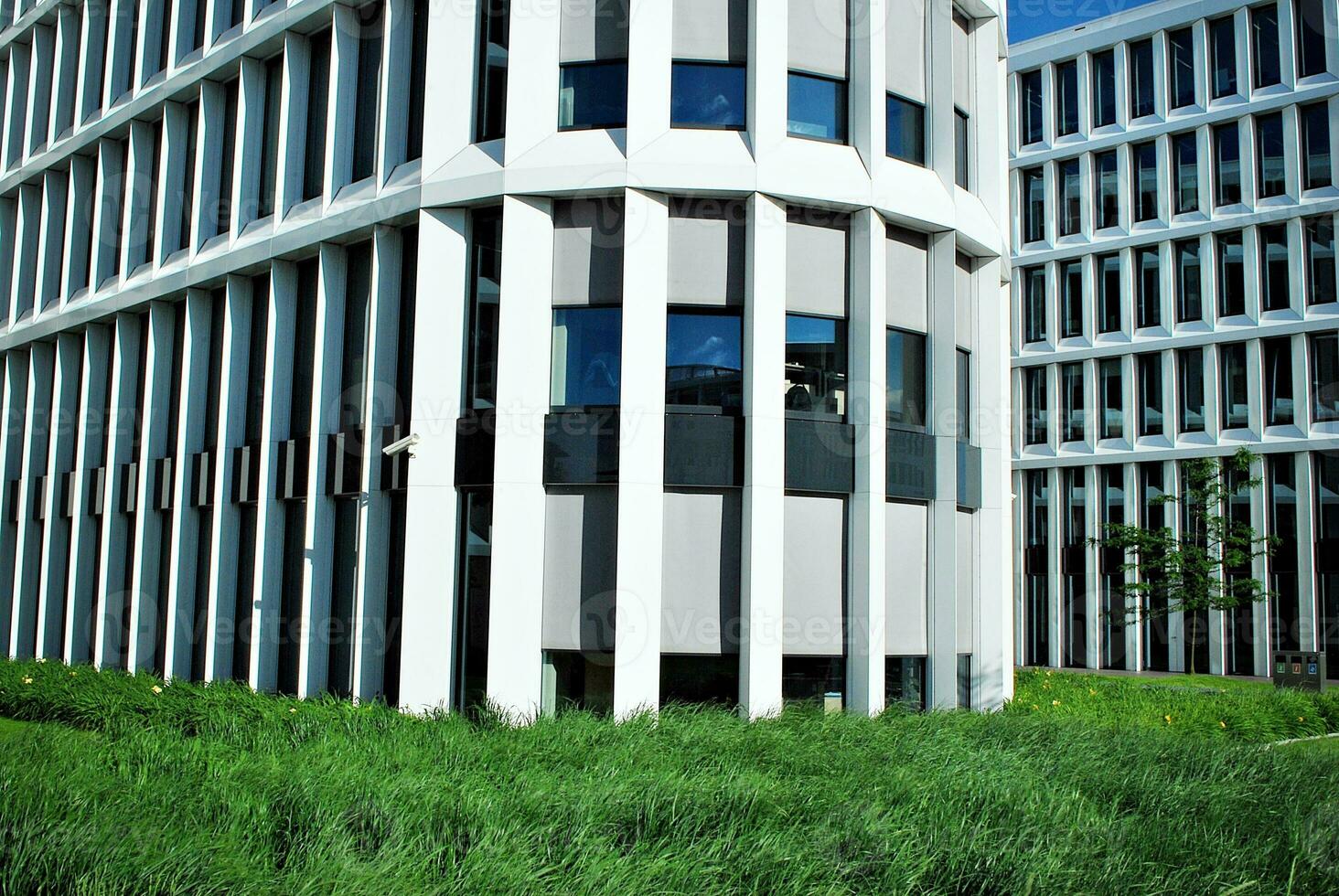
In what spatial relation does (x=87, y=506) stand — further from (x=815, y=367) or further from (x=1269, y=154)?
(x=1269, y=154)

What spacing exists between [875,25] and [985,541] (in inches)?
347

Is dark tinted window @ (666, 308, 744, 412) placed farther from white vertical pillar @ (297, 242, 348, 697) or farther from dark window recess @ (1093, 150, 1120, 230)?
dark window recess @ (1093, 150, 1120, 230)

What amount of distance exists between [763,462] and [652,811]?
9012mm

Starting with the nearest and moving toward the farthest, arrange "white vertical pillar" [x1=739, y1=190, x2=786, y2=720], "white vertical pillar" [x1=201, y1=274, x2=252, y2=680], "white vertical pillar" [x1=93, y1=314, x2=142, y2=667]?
"white vertical pillar" [x1=739, y1=190, x2=786, y2=720] < "white vertical pillar" [x1=201, y1=274, x2=252, y2=680] < "white vertical pillar" [x1=93, y1=314, x2=142, y2=667]

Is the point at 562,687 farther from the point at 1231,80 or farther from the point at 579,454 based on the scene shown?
the point at 1231,80

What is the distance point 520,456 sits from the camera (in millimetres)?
17531

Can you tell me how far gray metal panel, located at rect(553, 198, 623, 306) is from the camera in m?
18.0

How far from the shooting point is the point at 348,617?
2002 centimetres

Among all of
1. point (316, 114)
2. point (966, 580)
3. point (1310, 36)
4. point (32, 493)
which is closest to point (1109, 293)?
point (1310, 36)

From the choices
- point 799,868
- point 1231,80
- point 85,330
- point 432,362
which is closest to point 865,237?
point 432,362

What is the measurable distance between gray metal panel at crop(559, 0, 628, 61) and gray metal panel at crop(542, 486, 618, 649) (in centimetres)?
648

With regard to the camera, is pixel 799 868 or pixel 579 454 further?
pixel 579 454

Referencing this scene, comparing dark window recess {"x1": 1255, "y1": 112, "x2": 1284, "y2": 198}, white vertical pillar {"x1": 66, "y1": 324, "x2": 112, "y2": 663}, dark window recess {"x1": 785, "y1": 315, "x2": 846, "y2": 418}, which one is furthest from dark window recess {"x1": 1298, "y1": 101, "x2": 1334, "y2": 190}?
white vertical pillar {"x1": 66, "y1": 324, "x2": 112, "y2": 663}

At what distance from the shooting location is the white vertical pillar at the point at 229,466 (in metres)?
22.5
